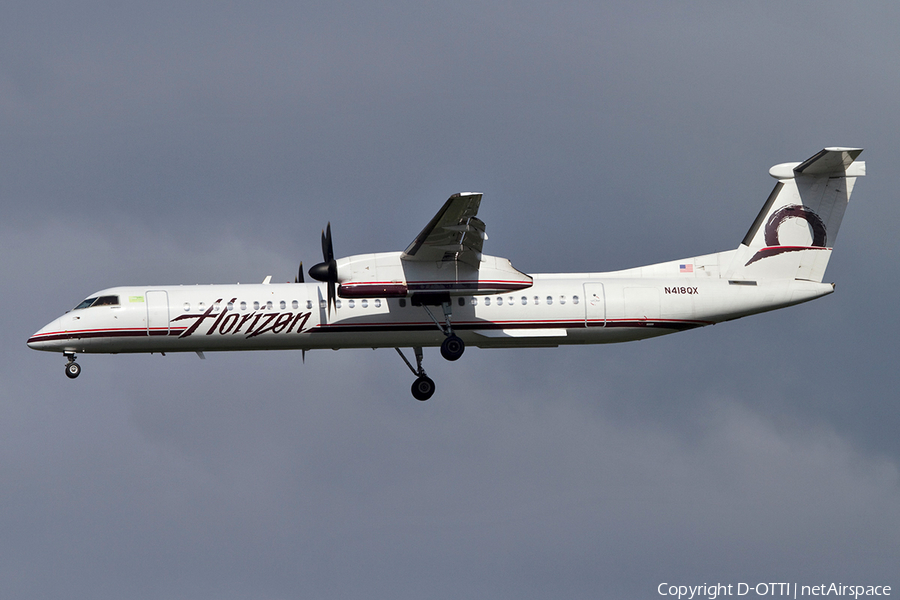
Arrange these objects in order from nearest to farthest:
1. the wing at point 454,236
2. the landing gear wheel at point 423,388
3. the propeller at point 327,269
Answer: the wing at point 454,236 < the propeller at point 327,269 < the landing gear wheel at point 423,388

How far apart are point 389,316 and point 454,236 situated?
10.5ft

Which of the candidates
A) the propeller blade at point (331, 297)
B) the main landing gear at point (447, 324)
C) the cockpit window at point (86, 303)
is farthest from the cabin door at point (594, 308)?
the cockpit window at point (86, 303)

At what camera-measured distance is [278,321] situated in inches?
1019

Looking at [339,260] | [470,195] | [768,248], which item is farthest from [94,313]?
[768,248]

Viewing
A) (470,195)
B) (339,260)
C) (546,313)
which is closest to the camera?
(470,195)

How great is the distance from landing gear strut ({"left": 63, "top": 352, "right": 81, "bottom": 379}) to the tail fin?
18.0 metres

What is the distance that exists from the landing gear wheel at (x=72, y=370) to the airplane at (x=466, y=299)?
0.12ft

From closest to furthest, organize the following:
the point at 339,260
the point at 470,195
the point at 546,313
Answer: the point at 470,195
the point at 339,260
the point at 546,313

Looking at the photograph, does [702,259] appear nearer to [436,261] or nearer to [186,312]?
[436,261]

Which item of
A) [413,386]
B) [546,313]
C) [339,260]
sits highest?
[339,260]

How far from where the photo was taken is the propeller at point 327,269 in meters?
24.5

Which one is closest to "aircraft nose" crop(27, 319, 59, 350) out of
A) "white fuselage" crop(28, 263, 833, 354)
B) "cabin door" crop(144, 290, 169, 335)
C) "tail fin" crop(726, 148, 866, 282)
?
"white fuselage" crop(28, 263, 833, 354)

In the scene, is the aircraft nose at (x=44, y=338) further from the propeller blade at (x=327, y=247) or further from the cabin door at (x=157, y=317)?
the propeller blade at (x=327, y=247)

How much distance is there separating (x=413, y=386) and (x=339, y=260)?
490 centimetres
